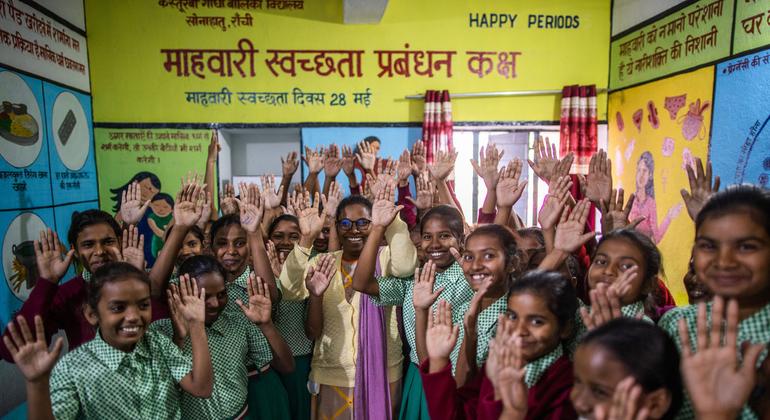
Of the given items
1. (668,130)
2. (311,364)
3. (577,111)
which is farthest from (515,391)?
(577,111)

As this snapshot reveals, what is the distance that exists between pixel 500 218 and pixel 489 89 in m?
2.73

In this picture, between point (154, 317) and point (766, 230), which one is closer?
point (766, 230)

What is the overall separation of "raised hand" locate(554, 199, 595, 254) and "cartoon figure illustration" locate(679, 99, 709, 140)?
2203mm

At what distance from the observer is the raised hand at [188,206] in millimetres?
1938

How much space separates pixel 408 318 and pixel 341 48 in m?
3.27

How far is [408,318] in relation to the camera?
1.91 m

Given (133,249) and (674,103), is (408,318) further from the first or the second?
(674,103)

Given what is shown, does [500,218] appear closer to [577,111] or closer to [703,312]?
[703,312]

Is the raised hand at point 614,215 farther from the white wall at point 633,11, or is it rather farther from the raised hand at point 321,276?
the white wall at point 633,11

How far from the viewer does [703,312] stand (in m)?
0.88

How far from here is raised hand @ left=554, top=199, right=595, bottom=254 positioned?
1.64m

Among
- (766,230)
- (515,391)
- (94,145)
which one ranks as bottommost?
(515,391)

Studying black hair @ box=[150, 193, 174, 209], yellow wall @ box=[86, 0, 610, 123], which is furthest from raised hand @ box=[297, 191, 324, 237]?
black hair @ box=[150, 193, 174, 209]

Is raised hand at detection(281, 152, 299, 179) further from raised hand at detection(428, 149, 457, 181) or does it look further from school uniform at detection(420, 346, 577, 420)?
school uniform at detection(420, 346, 577, 420)
